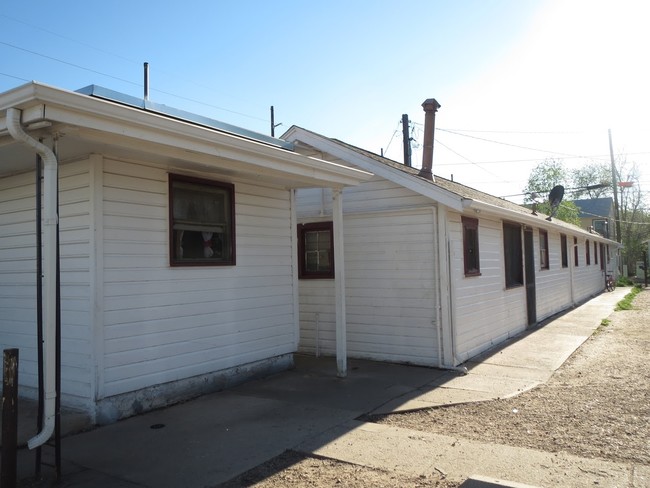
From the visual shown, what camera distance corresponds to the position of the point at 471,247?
9031 millimetres

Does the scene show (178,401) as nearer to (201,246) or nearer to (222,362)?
(222,362)

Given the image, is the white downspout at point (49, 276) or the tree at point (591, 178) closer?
the white downspout at point (49, 276)

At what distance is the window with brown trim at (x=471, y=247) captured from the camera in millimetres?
8664

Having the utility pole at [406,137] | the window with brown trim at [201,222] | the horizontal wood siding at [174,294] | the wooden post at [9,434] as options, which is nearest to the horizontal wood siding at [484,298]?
the horizontal wood siding at [174,294]

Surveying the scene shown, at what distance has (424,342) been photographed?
8.07 meters

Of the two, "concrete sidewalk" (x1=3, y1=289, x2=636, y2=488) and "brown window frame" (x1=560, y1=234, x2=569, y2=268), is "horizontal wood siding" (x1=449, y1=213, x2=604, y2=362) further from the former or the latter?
"brown window frame" (x1=560, y1=234, x2=569, y2=268)

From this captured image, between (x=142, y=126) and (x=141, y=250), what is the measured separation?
68.1 inches

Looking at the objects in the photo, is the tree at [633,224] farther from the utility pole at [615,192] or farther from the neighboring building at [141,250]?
the neighboring building at [141,250]

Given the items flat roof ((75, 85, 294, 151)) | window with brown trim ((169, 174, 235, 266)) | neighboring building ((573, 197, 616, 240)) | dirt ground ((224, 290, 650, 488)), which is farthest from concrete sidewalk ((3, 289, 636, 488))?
neighboring building ((573, 197, 616, 240))

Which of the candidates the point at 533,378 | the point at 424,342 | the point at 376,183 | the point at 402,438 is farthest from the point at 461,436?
the point at 376,183

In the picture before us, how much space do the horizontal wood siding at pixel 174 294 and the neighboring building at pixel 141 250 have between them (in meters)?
0.02

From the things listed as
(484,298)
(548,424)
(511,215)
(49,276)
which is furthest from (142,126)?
(511,215)

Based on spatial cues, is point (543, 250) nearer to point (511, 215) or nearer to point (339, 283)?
point (511, 215)

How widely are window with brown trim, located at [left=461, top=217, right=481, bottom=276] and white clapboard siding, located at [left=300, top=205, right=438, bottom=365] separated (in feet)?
3.10
